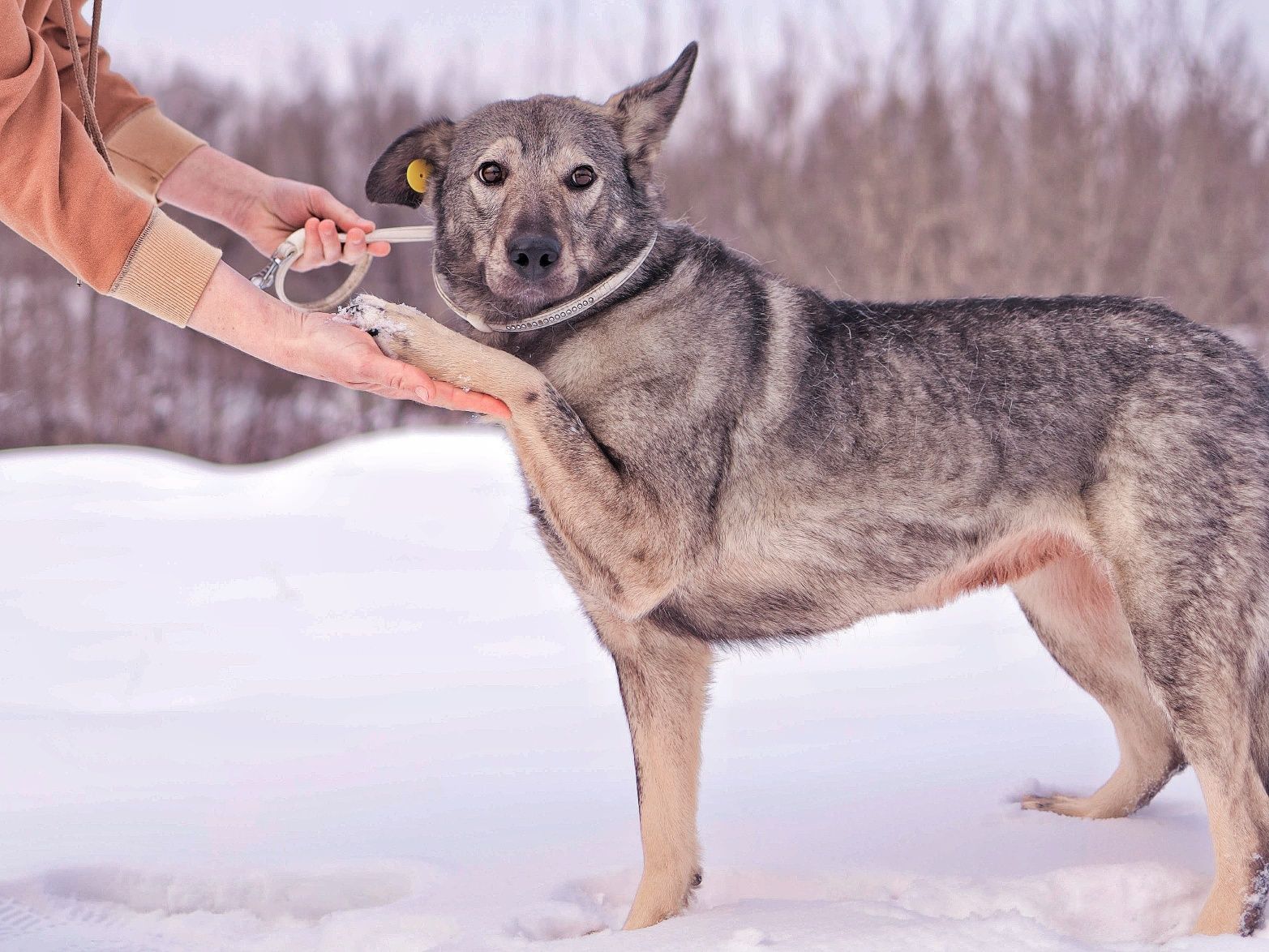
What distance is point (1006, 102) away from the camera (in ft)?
37.3

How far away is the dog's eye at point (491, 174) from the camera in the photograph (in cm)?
305

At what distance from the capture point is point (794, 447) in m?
2.94

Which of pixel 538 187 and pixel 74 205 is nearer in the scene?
A: pixel 74 205

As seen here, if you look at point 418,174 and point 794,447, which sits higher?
point 418,174

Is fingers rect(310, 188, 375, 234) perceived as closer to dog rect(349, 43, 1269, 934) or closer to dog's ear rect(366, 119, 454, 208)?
dog's ear rect(366, 119, 454, 208)

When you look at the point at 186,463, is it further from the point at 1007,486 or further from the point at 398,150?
the point at 1007,486

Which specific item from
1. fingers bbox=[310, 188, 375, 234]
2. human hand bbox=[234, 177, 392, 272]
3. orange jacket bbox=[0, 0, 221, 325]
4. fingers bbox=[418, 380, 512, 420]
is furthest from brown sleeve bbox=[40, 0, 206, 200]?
fingers bbox=[418, 380, 512, 420]

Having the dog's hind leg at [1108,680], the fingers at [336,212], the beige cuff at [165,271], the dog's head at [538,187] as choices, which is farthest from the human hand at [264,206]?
the dog's hind leg at [1108,680]

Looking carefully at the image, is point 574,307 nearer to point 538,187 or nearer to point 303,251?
point 538,187

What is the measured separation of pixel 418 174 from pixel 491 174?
0.30 m

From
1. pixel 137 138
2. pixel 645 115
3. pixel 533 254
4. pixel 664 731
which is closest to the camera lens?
pixel 533 254

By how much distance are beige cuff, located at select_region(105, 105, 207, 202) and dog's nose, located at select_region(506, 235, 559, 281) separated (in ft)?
4.27

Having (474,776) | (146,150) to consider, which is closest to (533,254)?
(146,150)

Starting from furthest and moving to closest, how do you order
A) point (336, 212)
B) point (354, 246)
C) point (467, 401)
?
A: 1. point (336, 212)
2. point (354, 246)
3. point (467, 401)
